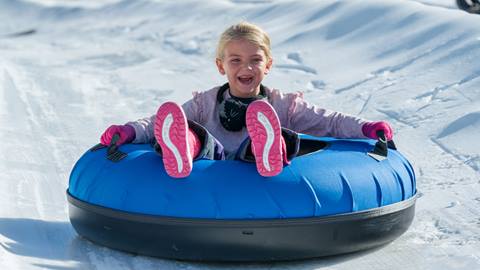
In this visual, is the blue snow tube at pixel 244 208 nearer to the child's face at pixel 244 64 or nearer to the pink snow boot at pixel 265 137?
the pink snow boot at pixel 265 137

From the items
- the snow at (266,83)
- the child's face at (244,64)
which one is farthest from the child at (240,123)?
the snow at (266,83)

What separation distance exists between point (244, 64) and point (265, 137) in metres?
0.69

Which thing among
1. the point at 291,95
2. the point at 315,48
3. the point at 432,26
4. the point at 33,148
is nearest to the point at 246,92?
the point at 291,95

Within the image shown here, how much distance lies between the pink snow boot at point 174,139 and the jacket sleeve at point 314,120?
32.3 inches

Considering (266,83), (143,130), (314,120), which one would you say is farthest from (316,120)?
(266,83)

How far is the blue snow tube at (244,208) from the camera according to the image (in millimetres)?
3359

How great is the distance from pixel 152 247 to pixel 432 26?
462 centimetres

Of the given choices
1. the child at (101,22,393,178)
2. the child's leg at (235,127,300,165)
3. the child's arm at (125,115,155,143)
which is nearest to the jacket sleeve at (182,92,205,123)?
the child at (101,22,393,178)

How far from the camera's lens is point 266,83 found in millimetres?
7586

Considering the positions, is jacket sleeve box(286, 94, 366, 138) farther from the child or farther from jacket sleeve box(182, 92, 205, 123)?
jacket sleeve box(182, 92, 205, 123)

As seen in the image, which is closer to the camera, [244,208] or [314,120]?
[244,208]

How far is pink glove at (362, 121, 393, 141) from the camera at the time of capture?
388 centimetres

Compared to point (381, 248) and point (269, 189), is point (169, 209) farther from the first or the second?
point (381, 248)

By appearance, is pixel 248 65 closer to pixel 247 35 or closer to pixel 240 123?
pixel 247 35
